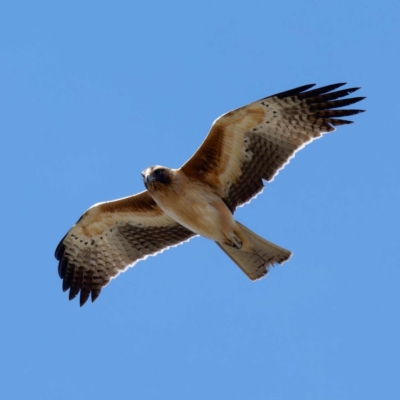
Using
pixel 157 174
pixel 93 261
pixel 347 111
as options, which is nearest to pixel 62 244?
pixel 93 261

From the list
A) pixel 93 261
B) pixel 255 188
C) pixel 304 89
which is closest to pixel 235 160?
pixel 255 188

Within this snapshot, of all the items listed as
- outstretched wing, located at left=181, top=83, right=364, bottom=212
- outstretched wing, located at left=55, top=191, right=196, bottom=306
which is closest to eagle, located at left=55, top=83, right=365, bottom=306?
outstretched wing, located at left=181, top=83, right=364, bottom=212

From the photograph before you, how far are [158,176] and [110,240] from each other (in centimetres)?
190

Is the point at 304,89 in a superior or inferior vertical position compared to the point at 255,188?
superior

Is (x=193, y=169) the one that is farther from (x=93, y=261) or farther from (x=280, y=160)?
(x=93, y=261)

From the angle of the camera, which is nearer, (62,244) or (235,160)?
(235,160)

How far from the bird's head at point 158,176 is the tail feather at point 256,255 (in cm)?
108

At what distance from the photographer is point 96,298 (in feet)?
44.5

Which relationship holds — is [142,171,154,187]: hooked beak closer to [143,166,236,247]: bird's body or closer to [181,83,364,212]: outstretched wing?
[143,166,236,247]: bird's body

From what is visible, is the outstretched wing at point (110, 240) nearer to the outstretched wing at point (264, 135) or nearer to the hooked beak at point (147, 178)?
the hooked beak at point (147, 178)

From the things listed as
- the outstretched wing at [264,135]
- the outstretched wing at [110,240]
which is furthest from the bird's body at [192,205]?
the outstretched wing at [110,240]

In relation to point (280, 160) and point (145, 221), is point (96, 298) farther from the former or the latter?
point (280, 160)

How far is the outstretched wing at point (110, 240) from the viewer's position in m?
13.0

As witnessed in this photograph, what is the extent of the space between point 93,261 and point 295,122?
3652mm
